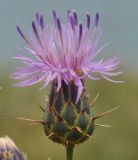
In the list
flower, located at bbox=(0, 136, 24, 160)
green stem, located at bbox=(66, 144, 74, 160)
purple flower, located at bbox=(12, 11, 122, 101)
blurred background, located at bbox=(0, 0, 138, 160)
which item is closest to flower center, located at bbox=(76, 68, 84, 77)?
purple flower, located at bbox=(12, 11, 122, 101)

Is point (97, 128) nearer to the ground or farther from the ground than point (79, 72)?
nearer to the ground

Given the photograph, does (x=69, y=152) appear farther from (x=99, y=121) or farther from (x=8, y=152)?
(x=99, y=121)

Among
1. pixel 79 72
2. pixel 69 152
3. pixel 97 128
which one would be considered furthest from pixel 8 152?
pixel 97 128

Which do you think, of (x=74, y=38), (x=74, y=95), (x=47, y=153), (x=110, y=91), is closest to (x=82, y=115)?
(x=74, y=95)

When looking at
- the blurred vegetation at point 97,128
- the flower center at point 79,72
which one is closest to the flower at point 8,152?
the flower center at point 79,72

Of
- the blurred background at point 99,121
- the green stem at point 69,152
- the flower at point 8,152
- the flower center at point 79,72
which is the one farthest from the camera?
the blurred background at point 99,121

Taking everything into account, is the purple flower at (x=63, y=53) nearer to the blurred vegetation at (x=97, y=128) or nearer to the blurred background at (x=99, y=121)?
the blurred background at (x=99, y=121)
